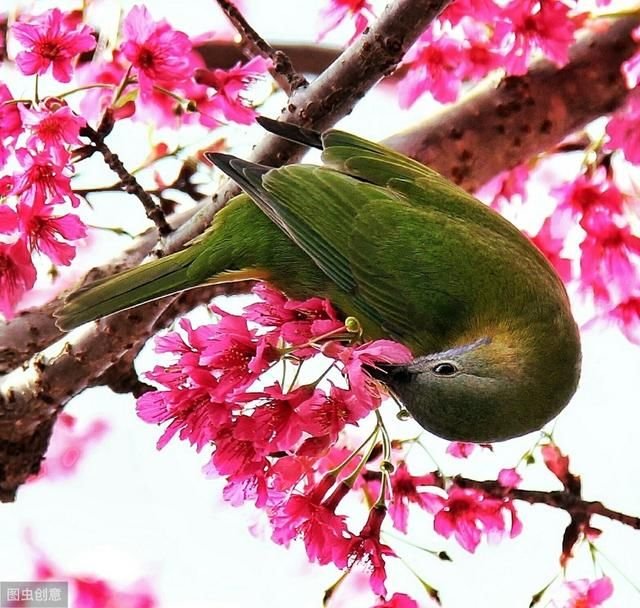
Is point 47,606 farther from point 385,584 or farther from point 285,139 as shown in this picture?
point 285,139

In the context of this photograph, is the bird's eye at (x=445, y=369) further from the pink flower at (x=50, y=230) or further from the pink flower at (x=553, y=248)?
the pink flower at (x=553, y=248)

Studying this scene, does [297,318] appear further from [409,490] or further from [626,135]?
[626,135]

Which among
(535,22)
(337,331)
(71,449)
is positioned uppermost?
(535,22)

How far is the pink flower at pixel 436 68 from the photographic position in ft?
5.25

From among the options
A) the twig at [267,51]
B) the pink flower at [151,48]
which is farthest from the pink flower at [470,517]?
the pink flower at [151,48]

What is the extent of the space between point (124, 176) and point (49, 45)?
0.22m

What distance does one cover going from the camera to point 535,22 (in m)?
1.48

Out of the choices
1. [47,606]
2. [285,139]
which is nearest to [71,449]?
[47,606]

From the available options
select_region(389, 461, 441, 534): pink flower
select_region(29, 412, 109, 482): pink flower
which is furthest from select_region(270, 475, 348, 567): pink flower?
select_region(29, 412, 109, 482): pink flower

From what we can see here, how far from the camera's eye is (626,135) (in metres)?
1.49

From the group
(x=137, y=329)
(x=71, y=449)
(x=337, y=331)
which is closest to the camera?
(x=337, y=331)

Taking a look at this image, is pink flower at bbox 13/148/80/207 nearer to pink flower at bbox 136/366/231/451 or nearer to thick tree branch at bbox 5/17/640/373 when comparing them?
pink flower at bbox 136/366/231/451

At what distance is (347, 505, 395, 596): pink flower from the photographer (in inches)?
41.4

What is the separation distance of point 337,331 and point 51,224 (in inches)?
19.1
